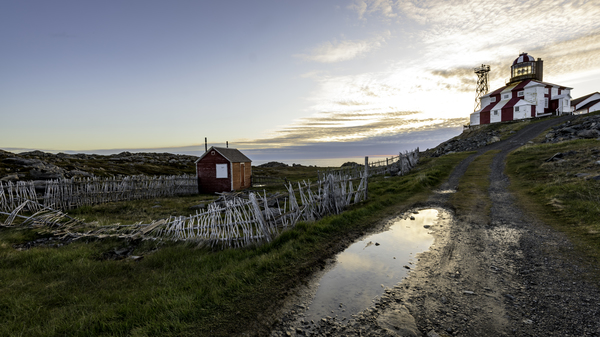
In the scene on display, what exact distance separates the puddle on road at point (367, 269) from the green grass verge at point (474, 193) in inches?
89.5

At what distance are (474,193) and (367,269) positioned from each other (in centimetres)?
1025

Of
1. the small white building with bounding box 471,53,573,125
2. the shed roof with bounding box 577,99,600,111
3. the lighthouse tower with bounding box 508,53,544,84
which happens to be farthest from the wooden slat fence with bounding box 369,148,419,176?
the shed roof with bounding box 577,99,600,111

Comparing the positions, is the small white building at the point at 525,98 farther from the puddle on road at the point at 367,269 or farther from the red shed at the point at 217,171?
the puddle on road at the point at 367,269

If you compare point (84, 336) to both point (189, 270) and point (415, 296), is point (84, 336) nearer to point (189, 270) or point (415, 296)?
point (189, 270)

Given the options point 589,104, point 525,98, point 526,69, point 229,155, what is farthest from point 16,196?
point 589,104

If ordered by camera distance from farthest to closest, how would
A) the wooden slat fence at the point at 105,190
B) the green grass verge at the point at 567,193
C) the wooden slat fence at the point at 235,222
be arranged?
the wooden slat fence at the point at 105,190 < the wooden slat fence at the point at 235,222 < the green grass verge at the point at 567,193

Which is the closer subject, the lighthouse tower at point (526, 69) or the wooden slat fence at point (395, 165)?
the wooden slat fence at point (395, 165)

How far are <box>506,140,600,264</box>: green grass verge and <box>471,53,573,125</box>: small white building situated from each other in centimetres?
3514

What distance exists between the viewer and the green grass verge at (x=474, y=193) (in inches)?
397

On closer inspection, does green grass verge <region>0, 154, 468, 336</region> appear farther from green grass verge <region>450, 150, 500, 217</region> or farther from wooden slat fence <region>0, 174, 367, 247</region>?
green grass verge <region>450, 150, 500, 217</region>

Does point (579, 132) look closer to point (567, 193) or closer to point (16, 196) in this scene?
point (567, 193)

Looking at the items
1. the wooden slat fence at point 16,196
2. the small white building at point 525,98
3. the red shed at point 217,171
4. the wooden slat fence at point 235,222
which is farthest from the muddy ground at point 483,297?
the small white building at point 525,98

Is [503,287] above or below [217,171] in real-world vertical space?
below

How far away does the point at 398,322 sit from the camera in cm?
376
